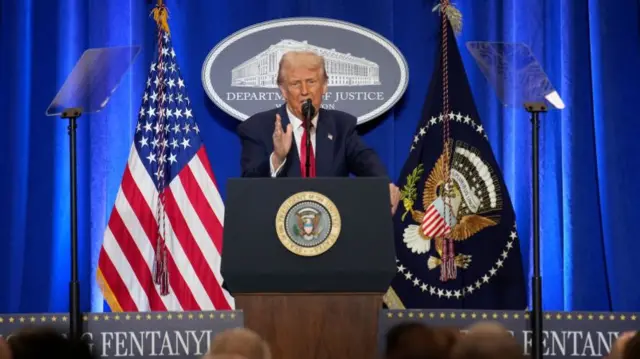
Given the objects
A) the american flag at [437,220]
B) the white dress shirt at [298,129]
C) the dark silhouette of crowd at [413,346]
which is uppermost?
the white dress shirt at [298,129]

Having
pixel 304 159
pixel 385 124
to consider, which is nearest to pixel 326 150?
pixel 304 159

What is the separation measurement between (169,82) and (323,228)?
282cm

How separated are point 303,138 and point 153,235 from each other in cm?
132

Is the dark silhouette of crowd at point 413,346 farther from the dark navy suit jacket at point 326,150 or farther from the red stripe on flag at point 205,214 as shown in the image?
the red stripe on flag at point 205,214

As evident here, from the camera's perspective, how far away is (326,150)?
20.0ft

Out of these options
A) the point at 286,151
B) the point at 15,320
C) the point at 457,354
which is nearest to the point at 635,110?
the point at 286,151

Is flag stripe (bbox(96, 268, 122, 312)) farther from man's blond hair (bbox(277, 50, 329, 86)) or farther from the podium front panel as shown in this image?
the podium front panel

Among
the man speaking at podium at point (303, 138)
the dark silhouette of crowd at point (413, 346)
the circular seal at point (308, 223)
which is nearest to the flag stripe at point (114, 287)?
the man speaking at podium at point (303, 138)

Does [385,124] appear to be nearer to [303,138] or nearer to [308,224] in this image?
[303,138]

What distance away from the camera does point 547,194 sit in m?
7.16

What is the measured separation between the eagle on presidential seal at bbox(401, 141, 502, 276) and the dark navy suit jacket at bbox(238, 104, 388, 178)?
880 millimetres

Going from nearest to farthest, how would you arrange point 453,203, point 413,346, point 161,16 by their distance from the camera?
point 413,346, point 453,203, point 161,16

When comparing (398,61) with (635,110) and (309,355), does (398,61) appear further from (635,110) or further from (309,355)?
(309,355)

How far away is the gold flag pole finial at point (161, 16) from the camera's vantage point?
699 centimetres
